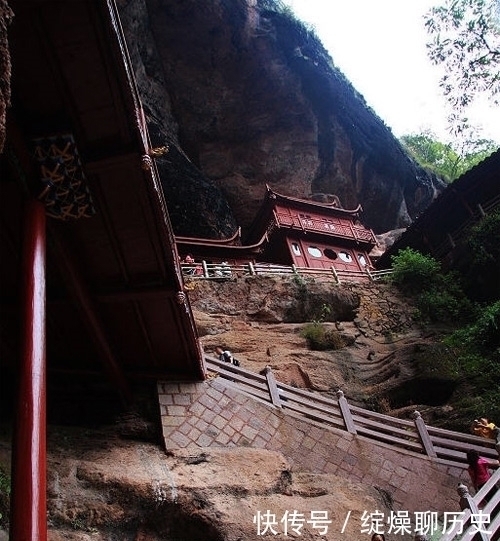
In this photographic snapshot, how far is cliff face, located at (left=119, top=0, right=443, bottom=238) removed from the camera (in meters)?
28.0

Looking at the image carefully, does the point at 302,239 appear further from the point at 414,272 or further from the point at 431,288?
the point at 431,288

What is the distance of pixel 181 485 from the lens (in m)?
7.25

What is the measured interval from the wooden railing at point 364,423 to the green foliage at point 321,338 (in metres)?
5.59

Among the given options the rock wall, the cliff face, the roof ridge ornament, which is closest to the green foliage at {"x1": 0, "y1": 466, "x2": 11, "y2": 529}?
the roof ridge ornament

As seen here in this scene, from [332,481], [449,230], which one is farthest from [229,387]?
[449,230]

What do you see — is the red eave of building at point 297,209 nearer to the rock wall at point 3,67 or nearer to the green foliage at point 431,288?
the green foliage at point 431,288

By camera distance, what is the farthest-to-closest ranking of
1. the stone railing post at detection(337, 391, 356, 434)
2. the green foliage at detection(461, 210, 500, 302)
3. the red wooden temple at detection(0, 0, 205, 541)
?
the green foliage at detection(461, 210, 500, 302), the stone railing post at detection(337, 391, 356, 434), the red wooden temple at detection(0, 0, 205, 541)

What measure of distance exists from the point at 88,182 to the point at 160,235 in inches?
49.6

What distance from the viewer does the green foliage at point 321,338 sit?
15.9 metres

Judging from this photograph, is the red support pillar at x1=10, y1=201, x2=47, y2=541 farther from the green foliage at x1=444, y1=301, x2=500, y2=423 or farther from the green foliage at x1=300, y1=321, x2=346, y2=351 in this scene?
the green foliage at x1=300, y1=321, x2=346, y2=351

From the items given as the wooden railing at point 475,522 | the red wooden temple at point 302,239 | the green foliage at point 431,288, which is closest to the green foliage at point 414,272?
the green foliage at point 431,288

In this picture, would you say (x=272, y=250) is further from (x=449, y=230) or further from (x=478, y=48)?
(x=478, y=48)

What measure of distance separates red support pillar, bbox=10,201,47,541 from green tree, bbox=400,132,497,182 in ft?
123

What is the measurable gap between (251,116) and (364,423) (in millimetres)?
25016
